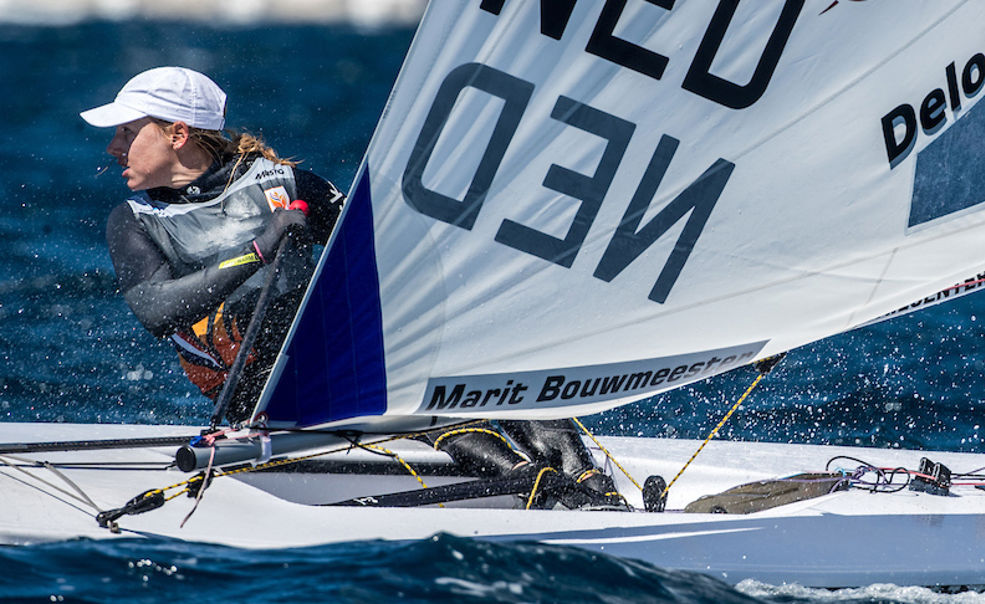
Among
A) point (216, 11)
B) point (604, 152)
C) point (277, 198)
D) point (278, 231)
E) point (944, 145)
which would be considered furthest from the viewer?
point (216, 11)

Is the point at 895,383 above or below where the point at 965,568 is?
above

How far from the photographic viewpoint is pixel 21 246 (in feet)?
18.3

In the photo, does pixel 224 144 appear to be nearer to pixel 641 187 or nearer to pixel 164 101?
pixel 164 101

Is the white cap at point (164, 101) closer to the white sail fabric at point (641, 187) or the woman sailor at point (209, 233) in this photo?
the woman sailor at point (209, 233)

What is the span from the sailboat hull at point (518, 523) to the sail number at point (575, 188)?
59 centimetres

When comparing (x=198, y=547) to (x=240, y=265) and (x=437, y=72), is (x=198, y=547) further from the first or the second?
(x=437, y=72)

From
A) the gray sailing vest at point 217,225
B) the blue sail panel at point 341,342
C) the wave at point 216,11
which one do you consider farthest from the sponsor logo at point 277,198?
the wave at point 216,11

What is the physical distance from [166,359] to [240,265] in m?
2.26

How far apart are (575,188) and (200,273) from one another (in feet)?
2.81

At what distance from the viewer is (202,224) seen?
281cm

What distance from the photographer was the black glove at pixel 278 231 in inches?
103

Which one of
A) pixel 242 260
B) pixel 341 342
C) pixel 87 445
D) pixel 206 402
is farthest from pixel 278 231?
pixel 206 402

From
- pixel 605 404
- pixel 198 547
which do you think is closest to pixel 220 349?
pixel 198 547

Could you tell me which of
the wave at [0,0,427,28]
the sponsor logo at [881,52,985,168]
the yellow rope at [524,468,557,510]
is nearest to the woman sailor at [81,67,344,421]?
the yellow rope at [524,468,557,510]
